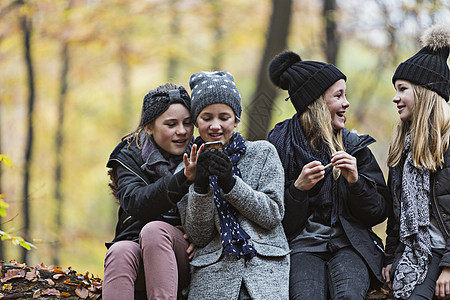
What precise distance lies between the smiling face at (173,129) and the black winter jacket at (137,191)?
20cm

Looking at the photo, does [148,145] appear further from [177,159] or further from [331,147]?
→ [331,147]

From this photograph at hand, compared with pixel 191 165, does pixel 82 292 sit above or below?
below

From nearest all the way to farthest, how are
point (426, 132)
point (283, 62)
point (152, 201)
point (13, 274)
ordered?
point (152, 201), point (426, 132), point (13, 274), point (283, 62)

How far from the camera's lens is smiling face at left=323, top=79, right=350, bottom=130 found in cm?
365

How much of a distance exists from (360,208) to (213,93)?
3.92ft

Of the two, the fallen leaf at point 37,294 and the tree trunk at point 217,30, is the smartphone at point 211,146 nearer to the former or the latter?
the fallen leaf at point 37,294

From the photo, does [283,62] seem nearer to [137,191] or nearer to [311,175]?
[311,175]

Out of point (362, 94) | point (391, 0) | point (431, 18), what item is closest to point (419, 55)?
point (431, 18)

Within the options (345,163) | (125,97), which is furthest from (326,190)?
(125,97)

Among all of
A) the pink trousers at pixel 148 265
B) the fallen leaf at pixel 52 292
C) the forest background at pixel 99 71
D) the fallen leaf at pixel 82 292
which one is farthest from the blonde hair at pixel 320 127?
the forest background at pixel 99 71

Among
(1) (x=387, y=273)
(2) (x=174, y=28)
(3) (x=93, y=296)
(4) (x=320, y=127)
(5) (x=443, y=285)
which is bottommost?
(5) (x=443, y=285)

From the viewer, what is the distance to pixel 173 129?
3500 millimetres

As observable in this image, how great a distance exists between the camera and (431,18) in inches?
260

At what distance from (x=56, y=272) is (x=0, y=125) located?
397 inches
